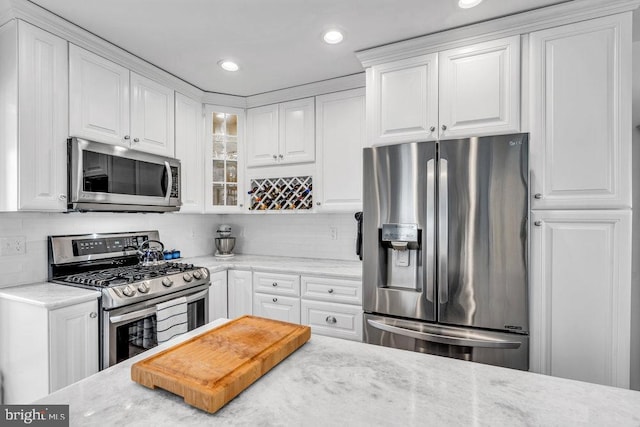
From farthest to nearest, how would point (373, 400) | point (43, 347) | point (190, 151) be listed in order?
point (190, 151) → point (43, 347) → point (373, 400)

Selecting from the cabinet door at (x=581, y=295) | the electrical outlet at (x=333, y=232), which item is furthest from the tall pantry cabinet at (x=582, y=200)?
the electrical outlet at (x=333, y=232)

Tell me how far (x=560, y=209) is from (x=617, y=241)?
292 millimetres

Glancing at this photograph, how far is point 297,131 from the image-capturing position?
3.03m

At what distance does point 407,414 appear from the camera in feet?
2.30

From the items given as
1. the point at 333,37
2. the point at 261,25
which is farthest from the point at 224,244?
the point at 333,37

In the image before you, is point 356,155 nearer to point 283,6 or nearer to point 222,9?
point 283,6

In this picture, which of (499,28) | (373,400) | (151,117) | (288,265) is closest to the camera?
(373,400)

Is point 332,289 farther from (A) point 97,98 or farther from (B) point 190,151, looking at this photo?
(A) point 97,98

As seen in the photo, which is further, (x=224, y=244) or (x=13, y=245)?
(x=224, y=244)

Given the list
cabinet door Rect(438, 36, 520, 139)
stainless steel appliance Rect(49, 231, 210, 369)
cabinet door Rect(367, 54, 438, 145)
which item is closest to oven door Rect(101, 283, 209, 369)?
stainless steel appliance Rect(49, 231, 210, 369)

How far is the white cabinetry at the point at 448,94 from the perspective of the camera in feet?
6.43

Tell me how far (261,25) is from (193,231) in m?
2.13

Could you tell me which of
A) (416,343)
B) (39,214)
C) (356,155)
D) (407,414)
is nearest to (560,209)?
(416,343)

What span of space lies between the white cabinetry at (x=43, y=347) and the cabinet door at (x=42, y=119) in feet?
2.09
